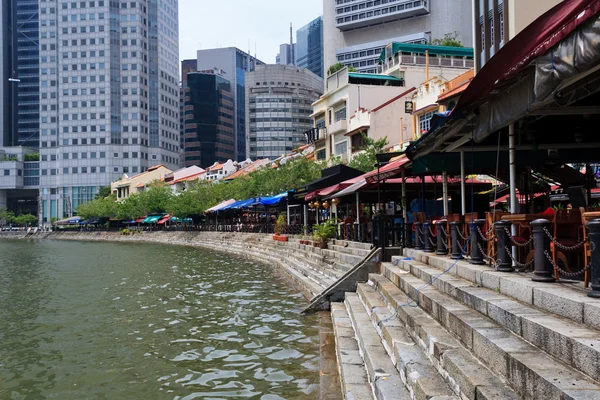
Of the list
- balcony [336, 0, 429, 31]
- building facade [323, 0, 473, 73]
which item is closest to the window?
building facade [323, 0, 473, 73]

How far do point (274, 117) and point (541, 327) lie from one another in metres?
134

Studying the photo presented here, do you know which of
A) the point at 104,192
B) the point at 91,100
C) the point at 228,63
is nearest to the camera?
the point at 104,192

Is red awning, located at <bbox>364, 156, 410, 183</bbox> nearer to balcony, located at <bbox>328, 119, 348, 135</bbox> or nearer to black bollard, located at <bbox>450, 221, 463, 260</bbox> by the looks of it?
black bollard, located at <bbox>450, 221, 463, 260</bbox>

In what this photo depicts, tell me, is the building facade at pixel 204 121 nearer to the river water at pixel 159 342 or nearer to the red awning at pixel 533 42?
the river water at pixel 159 342

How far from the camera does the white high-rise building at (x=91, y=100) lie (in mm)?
128875

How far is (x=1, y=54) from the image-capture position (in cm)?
14938

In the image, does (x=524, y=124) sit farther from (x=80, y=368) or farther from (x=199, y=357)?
(x=80, y=368)

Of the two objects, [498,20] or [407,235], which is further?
[498,20]

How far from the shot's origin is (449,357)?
5301 millimetres

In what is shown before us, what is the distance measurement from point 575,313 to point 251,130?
440 feet

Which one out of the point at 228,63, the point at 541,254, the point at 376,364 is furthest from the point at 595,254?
the point at 228,63

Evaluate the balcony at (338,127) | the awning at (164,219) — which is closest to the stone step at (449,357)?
the balcony at (338,127)

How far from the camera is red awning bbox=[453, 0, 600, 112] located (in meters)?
4.98

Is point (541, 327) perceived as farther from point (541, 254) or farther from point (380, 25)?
point (380, 25)
